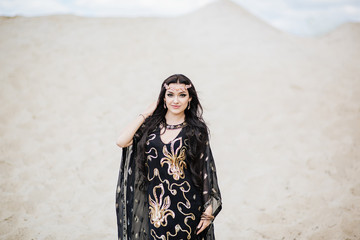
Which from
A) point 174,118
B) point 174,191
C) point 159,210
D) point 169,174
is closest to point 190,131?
point 174,118

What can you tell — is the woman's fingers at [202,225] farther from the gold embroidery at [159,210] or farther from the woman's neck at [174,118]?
the woman's neck at [174,118]

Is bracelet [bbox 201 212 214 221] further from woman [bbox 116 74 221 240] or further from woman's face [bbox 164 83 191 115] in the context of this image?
woman's face [bbox 164 83 191 115]

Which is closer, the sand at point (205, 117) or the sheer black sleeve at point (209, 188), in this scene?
the sheer black sleeve at point (209, 188)

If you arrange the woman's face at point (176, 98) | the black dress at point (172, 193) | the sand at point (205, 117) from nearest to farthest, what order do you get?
the black dress at point (172, 193) → the woman's face at point (176, 98) → the sand at point (205, 117)

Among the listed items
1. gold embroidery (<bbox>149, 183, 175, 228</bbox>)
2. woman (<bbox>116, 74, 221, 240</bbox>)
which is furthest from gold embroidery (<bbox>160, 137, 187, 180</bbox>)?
gold embroidery (<bbox>149, 183, 175, 228</bbox>)

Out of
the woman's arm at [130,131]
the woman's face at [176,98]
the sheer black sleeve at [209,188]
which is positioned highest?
the woman's face at [176,98]

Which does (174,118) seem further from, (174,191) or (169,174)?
(174,191)

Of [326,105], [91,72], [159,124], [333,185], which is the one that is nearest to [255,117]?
[326,105]

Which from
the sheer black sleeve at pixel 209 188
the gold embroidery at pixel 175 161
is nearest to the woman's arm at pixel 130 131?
the gold embroidery at pixel 175 161

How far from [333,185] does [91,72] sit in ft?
21.3

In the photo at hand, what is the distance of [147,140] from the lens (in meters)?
2.37

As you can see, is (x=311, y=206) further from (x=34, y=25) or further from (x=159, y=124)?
(x=34, y=25)

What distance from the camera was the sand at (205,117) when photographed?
4914 mm

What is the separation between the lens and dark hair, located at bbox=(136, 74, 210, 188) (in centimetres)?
231
